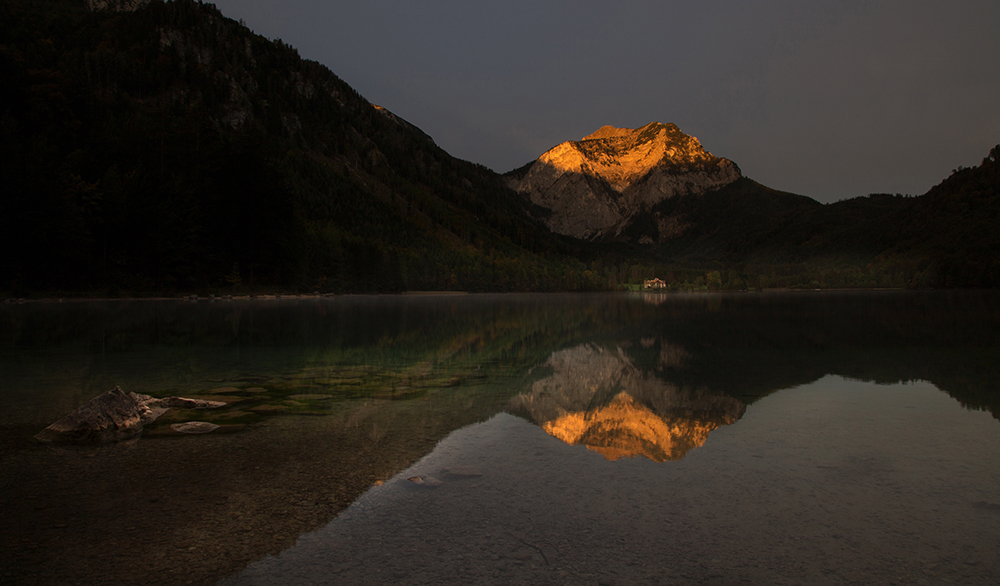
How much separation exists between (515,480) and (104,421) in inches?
269

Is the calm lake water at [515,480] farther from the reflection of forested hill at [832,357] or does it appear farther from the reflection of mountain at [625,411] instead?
the reflection of forested hill at [832,357]

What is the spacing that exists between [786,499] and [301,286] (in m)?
93.8

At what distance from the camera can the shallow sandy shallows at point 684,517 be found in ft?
14.2

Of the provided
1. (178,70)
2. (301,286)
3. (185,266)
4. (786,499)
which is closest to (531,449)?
(786,499)

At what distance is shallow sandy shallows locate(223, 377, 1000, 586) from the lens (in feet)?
14.2

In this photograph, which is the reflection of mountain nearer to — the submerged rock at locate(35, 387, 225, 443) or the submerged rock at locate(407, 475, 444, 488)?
the submerged rock at locate(407, 475, 444, 488)

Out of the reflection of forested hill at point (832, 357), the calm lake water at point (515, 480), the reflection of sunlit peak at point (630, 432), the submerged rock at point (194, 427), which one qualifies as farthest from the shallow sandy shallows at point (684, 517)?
the reflection of forested hill at point (832, 357)

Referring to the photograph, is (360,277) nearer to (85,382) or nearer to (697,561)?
(85,382)

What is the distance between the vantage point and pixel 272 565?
14.4 ft

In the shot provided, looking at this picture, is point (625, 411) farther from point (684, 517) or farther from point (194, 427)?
point (194, 427)

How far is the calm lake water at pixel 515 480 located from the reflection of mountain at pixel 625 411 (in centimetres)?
7

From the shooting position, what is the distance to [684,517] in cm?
537

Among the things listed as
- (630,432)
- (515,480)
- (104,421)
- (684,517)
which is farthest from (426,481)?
(104,421)

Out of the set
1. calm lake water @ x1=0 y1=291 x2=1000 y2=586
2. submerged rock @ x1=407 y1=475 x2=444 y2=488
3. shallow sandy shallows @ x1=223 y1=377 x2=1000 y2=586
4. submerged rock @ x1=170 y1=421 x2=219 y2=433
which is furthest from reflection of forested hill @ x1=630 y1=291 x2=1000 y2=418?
submerged rock @ x1=170 y1=421 x2=219 y2=433
